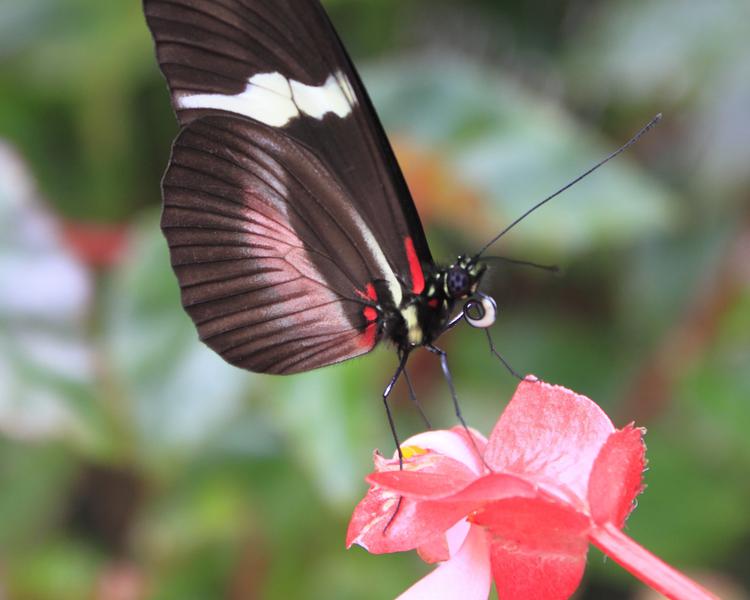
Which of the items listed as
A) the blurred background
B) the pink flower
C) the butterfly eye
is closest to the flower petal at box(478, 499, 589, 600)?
the pink flower

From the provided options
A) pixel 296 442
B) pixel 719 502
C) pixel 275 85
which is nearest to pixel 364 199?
pixel 275 85

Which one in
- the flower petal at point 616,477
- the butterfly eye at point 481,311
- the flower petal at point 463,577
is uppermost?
the butterfly eye at point 481,311

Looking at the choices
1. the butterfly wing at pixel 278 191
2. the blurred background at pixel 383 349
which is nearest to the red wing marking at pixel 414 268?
the butterfly wing at pixel 278 191

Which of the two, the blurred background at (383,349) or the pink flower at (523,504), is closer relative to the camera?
the pink flower at (523,504)

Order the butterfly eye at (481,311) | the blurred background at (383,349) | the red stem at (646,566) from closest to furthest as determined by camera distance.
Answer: the red stem at (646,566), the butterfly eye at (481,311), the blurred background at (383,349)

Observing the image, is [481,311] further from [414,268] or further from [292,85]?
[292,85]

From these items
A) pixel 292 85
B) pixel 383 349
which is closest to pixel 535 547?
pixel 292 85

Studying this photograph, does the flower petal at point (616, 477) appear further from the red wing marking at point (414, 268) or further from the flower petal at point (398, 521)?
the red wing marking at point (414, 268)
